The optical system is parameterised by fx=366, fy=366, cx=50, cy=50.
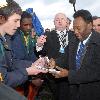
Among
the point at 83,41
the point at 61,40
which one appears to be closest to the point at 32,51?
the point at 61,40

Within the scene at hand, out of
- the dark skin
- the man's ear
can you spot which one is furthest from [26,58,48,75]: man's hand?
the man's ear

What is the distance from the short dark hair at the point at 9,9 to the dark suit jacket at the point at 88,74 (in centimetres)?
118

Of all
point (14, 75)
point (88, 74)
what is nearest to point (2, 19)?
point (14, 75)

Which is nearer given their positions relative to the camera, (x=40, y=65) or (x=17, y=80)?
(x=17, y=80)

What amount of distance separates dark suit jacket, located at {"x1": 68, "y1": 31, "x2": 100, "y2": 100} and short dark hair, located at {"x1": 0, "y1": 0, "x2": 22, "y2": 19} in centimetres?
118

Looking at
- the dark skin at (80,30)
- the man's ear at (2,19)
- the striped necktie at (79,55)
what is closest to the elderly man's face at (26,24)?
the dark skin at (80,30)

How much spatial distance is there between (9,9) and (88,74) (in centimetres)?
148

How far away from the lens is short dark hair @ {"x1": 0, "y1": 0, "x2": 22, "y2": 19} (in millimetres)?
4973

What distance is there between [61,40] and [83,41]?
2425mm

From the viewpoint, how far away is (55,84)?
638cm

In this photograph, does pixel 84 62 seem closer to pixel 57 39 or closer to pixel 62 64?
pixel 62 64

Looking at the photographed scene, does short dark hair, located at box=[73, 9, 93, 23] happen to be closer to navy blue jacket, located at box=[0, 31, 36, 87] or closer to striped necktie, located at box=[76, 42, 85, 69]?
striped necktie, located at box=[76, 42, 85, 69]

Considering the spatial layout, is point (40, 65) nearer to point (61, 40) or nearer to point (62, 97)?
point (62, 97)

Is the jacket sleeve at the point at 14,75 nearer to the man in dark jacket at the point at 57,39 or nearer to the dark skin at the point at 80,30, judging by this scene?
the dark skin at the point at 80,30
